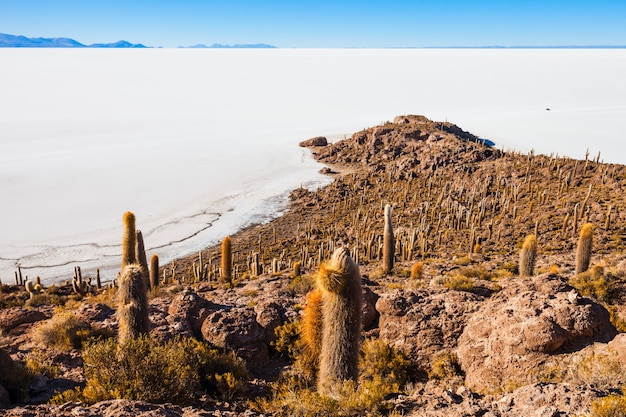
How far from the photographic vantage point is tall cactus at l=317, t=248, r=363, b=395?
6.74 meters

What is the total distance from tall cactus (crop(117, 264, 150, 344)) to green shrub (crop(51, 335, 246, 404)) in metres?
0.80

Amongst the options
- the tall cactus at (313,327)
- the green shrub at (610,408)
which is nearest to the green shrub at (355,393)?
the tall cactus at (313,327)

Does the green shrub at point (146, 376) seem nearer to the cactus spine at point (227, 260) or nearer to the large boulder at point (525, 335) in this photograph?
the large boulder at point (525, 335)

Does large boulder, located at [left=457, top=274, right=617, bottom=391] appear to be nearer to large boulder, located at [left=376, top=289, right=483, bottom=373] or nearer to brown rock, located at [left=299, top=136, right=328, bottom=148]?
large boulder, located at [left=376, top=289, right=483, bottom=373]

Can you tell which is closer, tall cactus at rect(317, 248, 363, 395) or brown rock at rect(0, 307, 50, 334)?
tall cactus at rect(317, 248, 363, 395)

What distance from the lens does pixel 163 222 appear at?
31.4 meters

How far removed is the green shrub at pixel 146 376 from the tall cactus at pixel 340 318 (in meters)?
1.53

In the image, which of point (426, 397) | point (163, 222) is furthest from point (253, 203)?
point (426, 397)

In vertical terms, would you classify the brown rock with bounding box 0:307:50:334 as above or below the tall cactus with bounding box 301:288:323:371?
below

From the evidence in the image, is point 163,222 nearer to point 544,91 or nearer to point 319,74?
point 544,91

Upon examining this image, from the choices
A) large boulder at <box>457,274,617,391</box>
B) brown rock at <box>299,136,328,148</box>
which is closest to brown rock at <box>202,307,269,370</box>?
large boulder at <box>457,274,617,391</box>

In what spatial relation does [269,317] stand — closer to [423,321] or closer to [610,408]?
[423,321]

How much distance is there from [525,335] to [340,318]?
2.73 meters

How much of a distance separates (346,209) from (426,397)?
25.6 metres
